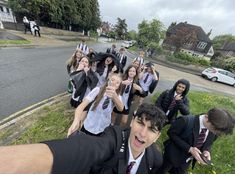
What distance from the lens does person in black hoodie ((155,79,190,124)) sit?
3.73 metres

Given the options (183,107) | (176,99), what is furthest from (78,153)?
(183,107)

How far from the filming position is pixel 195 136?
242 centimetres

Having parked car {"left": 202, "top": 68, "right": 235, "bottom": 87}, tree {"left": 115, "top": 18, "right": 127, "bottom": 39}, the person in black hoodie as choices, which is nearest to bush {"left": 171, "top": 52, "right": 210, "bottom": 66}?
parked car {"left": 202, "top": 68, "right": 235, "bottom": 87}

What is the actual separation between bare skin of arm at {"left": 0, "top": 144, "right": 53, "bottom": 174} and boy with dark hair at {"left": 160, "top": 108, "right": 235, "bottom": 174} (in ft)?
6.76

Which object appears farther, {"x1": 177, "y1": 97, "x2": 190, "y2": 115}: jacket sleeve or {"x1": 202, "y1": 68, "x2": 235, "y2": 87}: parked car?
{"x1": 202, "y1": 68, "x2": 235, "y2": 87}: parked car

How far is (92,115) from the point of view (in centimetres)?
277

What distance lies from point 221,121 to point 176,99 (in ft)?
5.61

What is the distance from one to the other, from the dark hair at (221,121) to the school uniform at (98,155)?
974mm

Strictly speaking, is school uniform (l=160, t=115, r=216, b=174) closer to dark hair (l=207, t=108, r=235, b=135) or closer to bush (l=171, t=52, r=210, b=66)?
dark hair (l=207, t=108, r=235, b=135)

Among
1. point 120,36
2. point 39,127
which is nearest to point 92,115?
point 39,127

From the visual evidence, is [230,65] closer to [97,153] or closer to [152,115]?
[152,115]

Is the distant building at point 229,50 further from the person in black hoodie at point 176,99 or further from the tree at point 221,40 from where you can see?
the person in black hoodie at point 176,99

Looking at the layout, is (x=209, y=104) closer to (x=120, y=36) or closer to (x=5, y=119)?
(x=5, y=119)

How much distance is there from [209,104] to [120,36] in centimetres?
9614
